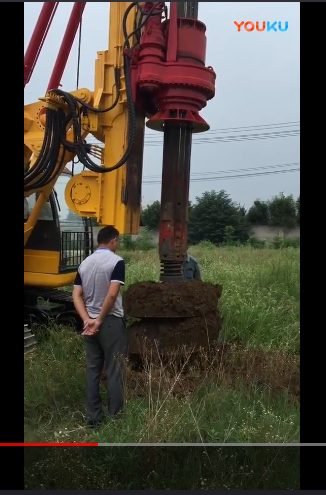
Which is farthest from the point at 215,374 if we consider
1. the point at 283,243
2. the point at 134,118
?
the point at 283,243

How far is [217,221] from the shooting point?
21125 mm

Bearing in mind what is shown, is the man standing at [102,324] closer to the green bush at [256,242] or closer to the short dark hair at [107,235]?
the short dark hair at [107,235]

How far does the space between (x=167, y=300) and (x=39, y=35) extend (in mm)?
3675

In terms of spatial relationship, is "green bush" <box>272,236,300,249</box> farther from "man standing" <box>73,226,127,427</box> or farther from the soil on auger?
"man standing" <box>73,226,127,427</box>

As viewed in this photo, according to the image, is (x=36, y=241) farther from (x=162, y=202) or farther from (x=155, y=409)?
(x=155, y=409)

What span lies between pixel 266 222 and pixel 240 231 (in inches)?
72.0

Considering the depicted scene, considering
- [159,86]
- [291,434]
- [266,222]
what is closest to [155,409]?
[291,434]

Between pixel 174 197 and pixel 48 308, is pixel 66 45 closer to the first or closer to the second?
pixel 174 197

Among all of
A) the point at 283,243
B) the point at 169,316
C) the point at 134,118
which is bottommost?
→ the point at 169,316

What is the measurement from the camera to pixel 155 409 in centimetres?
367

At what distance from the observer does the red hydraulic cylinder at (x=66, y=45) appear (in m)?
6.09

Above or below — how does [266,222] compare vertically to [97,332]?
above

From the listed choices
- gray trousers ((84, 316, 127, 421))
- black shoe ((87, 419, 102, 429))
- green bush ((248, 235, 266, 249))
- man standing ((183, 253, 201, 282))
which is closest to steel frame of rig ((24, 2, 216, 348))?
man standing ((183, 253, 201, 282))
